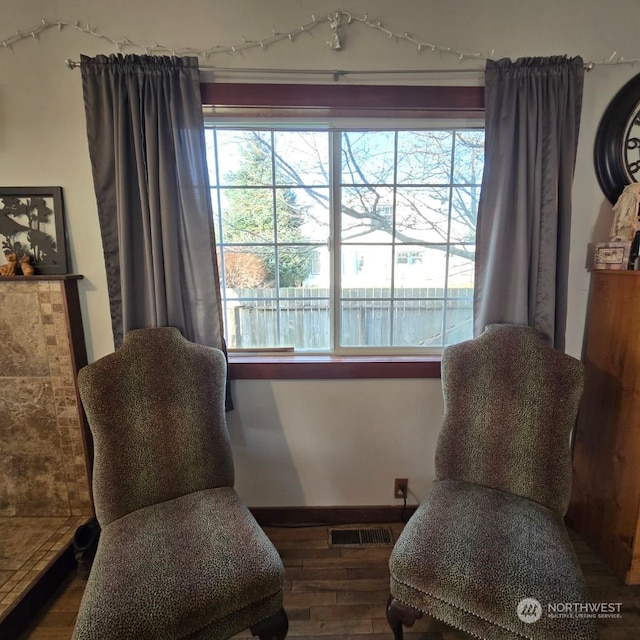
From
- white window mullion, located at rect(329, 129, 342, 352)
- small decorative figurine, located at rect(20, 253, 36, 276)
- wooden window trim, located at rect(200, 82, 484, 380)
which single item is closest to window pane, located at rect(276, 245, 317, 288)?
white window mullion, located at rect(329, 129, 342, 352)

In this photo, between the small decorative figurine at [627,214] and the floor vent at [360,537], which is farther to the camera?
the floor vent at [360,537]

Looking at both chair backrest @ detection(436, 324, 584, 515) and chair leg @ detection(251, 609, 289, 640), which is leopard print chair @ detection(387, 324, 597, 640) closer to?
chair backrest @ detection(436, 324, 584, 515)

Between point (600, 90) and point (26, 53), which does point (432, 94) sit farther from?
point (26, 53)

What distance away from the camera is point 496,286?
4.77 feet

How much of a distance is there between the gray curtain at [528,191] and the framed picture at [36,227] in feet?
6.09

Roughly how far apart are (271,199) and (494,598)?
167 cm

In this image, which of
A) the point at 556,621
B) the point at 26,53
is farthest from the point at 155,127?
the point at 556,621

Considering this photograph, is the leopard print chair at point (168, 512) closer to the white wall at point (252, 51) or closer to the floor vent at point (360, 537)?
the white wall at point (252, 51)

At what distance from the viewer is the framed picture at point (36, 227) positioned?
4.82 ft

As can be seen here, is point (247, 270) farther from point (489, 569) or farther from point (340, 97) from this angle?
point (489, 569)

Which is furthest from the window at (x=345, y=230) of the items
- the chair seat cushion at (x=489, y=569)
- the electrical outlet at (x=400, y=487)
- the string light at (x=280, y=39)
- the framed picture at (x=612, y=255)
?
the chair seat cushion at (x=489, y=569)

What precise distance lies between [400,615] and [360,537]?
63 centimetres

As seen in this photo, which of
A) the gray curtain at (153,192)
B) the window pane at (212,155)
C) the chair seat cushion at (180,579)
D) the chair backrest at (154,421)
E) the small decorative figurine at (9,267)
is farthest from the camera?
the window pane at (212,155)

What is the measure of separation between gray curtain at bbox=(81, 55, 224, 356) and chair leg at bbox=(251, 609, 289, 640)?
99 centimetres
